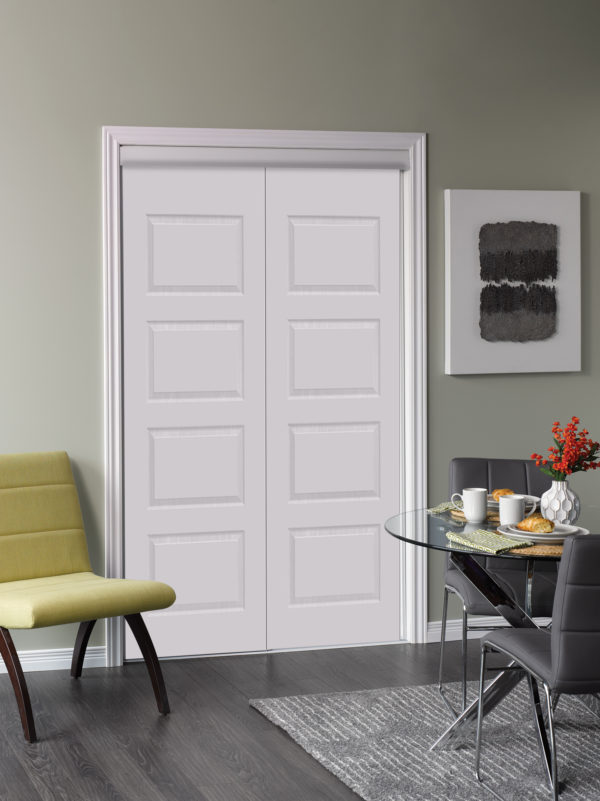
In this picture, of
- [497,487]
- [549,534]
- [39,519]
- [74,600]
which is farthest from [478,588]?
[39,519]

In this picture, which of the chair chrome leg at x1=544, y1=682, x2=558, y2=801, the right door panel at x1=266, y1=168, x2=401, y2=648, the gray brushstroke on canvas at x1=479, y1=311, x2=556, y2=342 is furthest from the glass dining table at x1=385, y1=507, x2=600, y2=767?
the gray brushstroke on canvas at x1=479, y1=311, x2=556, y2=342

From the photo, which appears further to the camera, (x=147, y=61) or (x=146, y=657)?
(x=147, y=61)

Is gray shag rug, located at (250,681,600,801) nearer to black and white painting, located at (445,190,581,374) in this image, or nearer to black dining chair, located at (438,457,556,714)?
black dining chair, located at (438,457,556,714)

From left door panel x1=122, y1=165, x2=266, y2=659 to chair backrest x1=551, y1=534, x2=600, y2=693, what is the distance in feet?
6.44

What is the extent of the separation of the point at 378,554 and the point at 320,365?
34.4 inches

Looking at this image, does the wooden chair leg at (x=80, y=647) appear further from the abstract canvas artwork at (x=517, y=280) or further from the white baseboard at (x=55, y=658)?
the abstract canvas artwork at (x=517, y=280)

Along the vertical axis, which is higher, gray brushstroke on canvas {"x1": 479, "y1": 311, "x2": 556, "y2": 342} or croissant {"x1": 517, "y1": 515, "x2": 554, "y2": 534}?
gray brushstroke on canvas {"x1": 479, "y1": 311, "x2": 556, "y2": 342}

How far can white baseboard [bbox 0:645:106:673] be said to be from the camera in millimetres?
4113

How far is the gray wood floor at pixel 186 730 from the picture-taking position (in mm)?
3004

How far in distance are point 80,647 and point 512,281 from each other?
93.7 inches

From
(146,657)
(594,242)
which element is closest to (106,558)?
(146,657)

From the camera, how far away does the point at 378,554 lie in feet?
14.9

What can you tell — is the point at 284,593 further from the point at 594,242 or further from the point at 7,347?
the point at 594,242

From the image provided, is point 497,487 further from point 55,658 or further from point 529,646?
point 55,658
